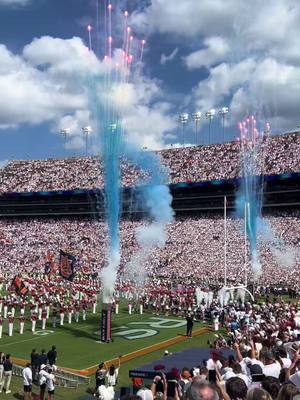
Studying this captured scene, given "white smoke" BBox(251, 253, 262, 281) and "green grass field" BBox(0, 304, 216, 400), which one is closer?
"green grass field" BBox(0, 304, 216, 400)

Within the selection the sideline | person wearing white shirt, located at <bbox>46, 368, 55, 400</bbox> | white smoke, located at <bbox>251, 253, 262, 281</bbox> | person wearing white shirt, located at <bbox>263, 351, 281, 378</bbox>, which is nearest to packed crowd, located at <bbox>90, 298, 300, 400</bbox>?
person wearing white shirt, located at <bbox>263, 351, 281, 378</bbox>

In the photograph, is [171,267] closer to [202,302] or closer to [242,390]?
[202,302]

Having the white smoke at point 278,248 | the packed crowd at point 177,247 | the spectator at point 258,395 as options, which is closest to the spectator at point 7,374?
the spectator at point 258,395

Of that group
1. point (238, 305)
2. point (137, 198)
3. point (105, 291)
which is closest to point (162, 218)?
point (137, 198)

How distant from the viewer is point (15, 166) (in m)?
82.0

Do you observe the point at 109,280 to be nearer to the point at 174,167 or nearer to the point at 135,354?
the point at 135,354

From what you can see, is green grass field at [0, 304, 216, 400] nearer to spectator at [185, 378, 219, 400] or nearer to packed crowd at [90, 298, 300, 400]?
packed crowd at [90, 298, 300, 400]

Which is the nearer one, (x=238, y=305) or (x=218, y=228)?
(x=238, y=305)

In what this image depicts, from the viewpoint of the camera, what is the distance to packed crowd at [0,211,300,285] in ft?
142

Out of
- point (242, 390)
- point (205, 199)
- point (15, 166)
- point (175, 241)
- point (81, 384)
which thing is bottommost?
point (81, 384)

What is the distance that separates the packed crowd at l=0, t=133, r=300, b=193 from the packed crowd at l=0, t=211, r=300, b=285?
5.04m

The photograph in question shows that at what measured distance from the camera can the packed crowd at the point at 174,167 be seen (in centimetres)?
5834

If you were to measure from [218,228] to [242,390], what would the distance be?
49205 mm

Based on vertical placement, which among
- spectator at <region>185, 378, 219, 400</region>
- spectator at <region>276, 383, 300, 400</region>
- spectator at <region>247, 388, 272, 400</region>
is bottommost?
spectator at <region>276, 383, 300, 400</region>
